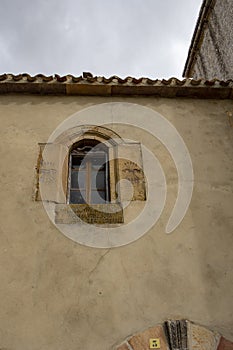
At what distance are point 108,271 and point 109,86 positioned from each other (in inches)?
121

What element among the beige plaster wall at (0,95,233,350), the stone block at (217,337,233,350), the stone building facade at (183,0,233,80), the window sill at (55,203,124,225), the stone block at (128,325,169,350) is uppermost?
the stone building facade at (183,0,233,80)

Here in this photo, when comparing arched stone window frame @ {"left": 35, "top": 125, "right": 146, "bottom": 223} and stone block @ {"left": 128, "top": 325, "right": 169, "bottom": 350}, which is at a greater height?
arched stone window frame @ {"left": 35, "top": 125, "right": 146, "bottom": 223}

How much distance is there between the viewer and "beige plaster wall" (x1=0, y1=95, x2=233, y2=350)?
3363 mm

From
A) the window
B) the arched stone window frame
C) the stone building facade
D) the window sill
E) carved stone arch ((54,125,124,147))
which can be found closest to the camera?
the window sill

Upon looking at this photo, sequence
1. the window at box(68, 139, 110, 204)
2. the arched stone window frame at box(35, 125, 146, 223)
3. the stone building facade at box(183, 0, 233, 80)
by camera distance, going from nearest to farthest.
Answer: the arched stone window frame at box(35, 125, 146, 223), the window at box(68, 139, 110, 204), the stone building facade at box(183, 0, 233, 80)

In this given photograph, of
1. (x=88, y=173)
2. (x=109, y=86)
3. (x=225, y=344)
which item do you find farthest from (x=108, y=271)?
(x=109, y=86)

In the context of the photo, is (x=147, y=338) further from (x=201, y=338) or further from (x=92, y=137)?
(x=92, y=137)

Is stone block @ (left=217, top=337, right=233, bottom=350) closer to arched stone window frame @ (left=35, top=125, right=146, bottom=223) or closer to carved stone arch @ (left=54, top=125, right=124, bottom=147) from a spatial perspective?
arched stone window frame @ (left=35, top=125, right=146, bottom=223)

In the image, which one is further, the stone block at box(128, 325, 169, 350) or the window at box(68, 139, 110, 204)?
the window at box(68, 139, 110, 204)

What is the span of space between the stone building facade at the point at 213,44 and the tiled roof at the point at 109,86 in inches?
61.3

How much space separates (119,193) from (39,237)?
1.12 meters

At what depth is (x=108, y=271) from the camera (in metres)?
3.74

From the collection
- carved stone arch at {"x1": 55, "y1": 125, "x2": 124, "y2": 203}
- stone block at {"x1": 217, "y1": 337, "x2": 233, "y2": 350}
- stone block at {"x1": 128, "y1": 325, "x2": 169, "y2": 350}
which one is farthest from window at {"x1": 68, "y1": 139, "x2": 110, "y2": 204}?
stone block at {"x1": 217, "y1": 337, "x2": 233, "y2": 350}

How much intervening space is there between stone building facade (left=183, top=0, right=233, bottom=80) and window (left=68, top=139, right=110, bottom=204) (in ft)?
11.5
